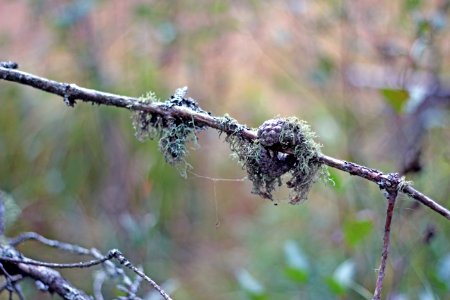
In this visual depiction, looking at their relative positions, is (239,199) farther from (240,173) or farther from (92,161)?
(92,161)

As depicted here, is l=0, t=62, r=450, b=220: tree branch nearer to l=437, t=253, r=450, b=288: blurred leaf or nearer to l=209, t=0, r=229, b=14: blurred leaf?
l=437, t=253, r=450, b=288: blurred leaf

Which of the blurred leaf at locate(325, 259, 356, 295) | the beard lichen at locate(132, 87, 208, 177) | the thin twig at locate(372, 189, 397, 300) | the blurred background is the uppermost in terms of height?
the blurred background

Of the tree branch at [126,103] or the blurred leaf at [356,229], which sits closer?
the tree branch at [126,103]

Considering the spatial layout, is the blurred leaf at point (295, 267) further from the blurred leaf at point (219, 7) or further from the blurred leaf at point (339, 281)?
the blurred leaf at point (219, 7)

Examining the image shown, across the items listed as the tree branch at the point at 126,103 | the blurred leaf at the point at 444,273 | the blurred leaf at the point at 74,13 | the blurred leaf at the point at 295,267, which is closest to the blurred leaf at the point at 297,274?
the blurred leaf at the point at 295,267

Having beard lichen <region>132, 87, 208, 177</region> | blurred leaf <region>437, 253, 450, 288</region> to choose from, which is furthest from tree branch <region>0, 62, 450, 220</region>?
blurred leaf <region>437, 253, 450, 288</region>

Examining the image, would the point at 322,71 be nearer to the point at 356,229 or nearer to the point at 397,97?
the point at 397,97
